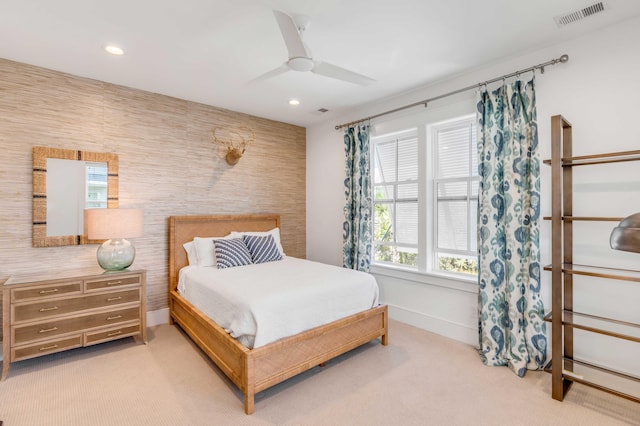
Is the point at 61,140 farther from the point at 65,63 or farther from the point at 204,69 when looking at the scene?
the point at 204,69

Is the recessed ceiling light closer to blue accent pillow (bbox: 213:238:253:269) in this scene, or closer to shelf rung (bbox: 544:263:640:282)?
blue accent pillow (bbox: 213:238:253:269)

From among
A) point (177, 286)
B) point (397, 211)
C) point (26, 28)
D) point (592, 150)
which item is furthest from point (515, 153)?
point (26, 28)

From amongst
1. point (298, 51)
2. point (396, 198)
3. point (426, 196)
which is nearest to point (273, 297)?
point (298, 51)

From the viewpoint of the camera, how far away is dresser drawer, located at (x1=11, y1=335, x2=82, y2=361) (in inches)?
104

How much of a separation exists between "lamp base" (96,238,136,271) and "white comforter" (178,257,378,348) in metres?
0.62

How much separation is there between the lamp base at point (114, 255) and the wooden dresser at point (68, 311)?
111 millimetres

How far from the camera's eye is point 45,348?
2748 millimetres

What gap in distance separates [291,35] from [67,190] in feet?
9.46

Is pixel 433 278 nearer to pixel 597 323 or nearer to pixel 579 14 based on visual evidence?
pixel 597 323

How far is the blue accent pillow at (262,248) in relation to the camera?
3.90m

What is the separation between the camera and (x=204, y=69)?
10.3 ft

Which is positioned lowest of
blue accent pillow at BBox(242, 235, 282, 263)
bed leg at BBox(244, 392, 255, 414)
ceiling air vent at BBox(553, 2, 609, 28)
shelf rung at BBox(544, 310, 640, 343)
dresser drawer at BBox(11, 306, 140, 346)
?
bed leg at BBox(244, 392, 255, 414)

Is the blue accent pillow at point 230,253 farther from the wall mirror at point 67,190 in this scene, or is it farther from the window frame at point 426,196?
the window frame at point 426,196

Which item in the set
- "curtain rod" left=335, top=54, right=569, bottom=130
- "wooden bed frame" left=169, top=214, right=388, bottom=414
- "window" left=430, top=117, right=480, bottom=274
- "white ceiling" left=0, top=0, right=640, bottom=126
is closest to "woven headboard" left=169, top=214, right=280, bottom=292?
"wooden bed frame" left=169, top=214, right=388, bottom=414
